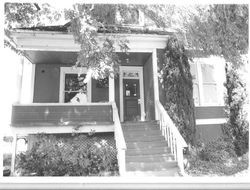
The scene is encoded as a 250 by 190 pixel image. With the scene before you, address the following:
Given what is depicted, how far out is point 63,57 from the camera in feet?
23.0

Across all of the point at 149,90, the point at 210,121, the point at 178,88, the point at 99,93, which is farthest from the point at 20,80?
the point at 210,121

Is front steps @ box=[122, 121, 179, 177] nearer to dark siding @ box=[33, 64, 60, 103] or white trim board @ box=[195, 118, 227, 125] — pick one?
white trim board @ box=[195, 118, 227, 125]

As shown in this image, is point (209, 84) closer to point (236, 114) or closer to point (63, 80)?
point (236, 114)

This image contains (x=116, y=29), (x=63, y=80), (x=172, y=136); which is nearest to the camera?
(x=172, y=136)

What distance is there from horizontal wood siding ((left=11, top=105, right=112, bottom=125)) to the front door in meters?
1.33

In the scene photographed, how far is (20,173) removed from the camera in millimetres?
5262

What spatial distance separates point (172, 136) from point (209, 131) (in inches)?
102

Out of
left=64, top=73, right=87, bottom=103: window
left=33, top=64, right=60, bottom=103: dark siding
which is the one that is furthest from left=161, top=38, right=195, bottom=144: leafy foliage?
left=33, top=64, right=60, bottom=103: dark siding

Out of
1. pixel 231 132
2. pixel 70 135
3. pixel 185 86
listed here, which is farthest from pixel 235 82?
pixel 70 135

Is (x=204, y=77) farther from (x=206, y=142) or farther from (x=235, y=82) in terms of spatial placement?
(x=206, y=142)

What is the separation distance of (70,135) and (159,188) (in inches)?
189

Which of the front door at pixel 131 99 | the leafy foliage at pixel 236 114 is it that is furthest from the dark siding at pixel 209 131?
the front door at pixel 131 99

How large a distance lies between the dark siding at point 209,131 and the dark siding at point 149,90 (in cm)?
160

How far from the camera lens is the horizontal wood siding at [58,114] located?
601 centimetres
